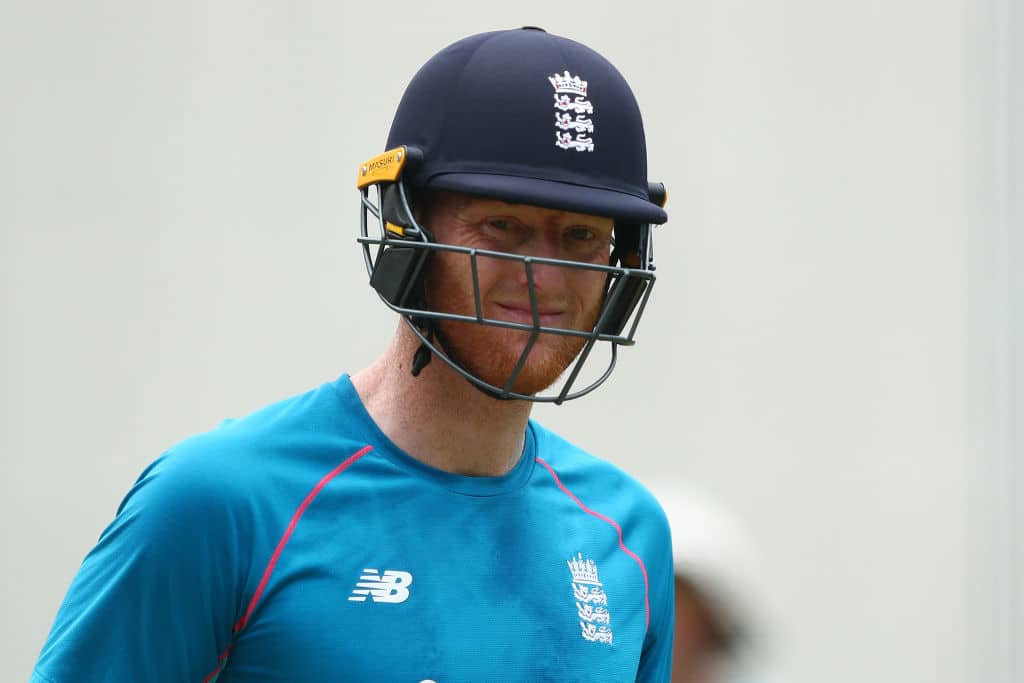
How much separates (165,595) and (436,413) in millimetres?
420

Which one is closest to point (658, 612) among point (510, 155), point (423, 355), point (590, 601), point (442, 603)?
point (590, 601)

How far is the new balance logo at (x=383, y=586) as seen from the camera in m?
1.47

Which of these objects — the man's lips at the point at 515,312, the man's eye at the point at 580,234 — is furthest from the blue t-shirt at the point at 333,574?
the man's eye at the point at 580,234

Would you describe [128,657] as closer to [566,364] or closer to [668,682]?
[566,364]

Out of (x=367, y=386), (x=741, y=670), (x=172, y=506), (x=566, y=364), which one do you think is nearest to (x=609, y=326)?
(x=566, y=364)

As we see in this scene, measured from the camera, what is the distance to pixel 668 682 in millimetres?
1946

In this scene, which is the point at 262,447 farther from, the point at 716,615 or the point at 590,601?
the point at 716,615

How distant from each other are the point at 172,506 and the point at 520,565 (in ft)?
1.54

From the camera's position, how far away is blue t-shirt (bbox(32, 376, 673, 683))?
141 cm

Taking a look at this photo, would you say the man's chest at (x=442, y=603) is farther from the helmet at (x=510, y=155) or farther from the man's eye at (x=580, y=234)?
the man's eye at (x=580, y=234)

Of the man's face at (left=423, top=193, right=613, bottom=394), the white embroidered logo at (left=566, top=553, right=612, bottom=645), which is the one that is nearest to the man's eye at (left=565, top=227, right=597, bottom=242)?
the man's face at (left=423, top=193, right=613, bottom=394)

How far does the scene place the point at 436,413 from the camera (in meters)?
1.63

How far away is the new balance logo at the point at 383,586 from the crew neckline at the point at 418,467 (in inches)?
5.8

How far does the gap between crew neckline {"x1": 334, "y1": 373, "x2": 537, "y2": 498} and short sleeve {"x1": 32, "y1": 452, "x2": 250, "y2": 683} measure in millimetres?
234
